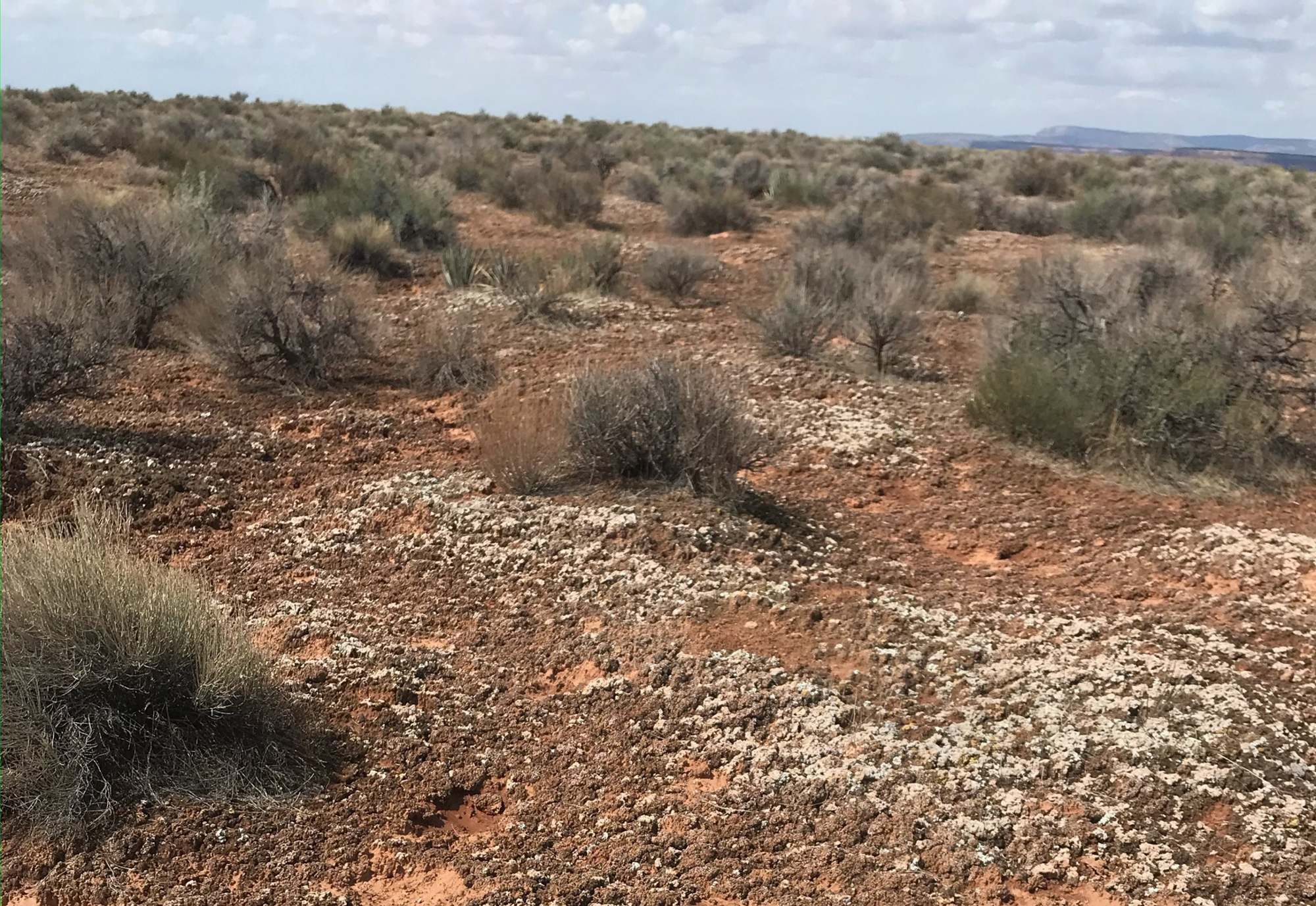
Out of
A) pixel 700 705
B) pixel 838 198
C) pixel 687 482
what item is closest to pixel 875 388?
pixel 687 482

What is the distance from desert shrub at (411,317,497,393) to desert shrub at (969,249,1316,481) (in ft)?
14.3

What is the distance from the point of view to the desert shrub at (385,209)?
13.9m

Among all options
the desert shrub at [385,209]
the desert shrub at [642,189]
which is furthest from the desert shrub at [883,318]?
the desert shrub at [642,189]

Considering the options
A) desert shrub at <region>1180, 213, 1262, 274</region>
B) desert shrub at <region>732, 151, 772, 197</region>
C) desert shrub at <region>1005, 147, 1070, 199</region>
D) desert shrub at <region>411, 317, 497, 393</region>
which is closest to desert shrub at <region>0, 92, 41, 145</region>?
desert shrub at <region>732, 151, 772, 197</region>

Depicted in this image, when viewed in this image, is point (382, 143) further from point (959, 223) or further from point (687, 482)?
point (687, 482)

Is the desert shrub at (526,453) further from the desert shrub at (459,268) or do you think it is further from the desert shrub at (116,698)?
the desert shrub at (459,268)

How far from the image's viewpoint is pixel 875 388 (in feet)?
28.0

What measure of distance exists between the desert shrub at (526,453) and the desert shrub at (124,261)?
4.12 metres

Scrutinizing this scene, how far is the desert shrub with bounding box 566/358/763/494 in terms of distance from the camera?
19.3 feet

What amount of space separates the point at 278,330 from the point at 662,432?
4242mm

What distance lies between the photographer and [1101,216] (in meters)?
17.5

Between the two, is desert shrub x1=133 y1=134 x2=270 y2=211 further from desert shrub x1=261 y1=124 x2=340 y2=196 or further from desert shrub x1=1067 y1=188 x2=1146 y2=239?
desert shrub x1=1067 y1=188 x2=1146 y2=239

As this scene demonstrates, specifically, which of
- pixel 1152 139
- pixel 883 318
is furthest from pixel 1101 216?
pixel 1152 139

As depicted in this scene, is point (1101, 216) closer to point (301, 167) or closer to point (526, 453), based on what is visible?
point (301, 167)
